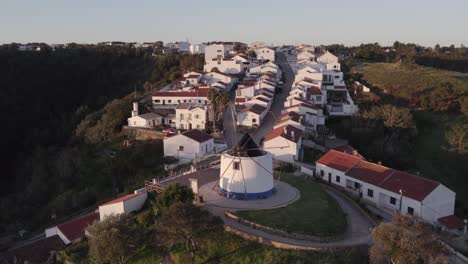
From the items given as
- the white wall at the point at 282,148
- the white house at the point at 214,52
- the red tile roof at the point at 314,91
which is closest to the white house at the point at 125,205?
the white wall at the point at 282,148

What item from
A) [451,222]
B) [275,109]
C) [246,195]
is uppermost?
[275,109]

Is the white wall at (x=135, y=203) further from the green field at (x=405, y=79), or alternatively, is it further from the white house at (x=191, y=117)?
the green field at (x=405, y=79)

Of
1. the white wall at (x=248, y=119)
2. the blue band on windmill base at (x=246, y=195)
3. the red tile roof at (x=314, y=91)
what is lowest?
the blue band on windmill base at (x=246, y=195)

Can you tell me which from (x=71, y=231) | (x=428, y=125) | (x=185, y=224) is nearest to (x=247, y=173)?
(x=185, y=224)

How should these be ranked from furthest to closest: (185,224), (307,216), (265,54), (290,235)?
(265,54) → (307,216) → (290,235) → (185,224)

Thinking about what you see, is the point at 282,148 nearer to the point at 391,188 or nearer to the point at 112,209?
the point at 391,188

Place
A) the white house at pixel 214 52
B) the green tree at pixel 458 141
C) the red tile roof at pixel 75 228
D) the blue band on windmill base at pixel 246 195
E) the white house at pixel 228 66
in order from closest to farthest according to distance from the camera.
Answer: the blue band on windmill base at pixel 246 195, the red tile roof at pixel 75 228, the green tree at pixel 458 141, the white house at pixel 228 66, the white house at pixel 214 52

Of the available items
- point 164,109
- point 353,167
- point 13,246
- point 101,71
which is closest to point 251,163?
point 353,167
